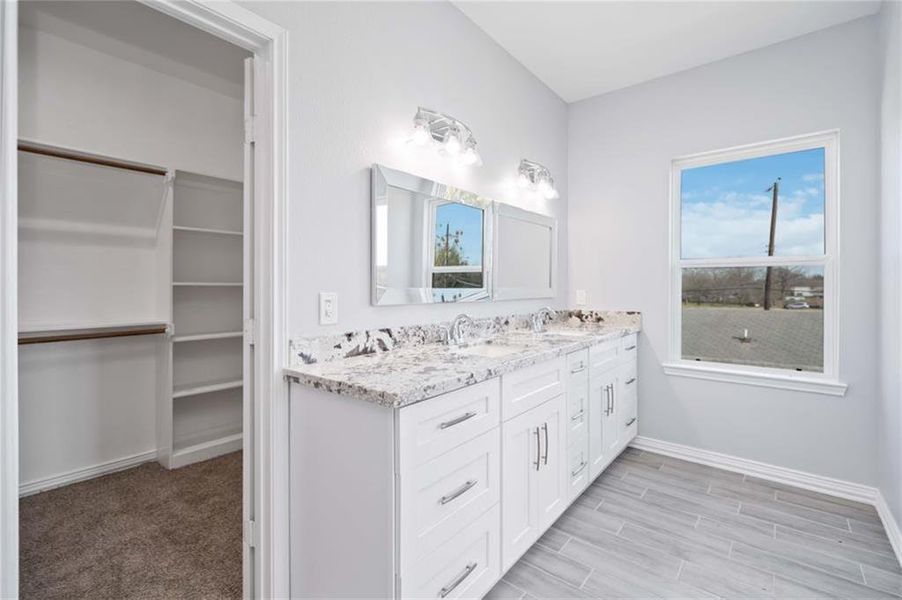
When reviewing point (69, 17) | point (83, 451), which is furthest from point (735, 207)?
point (83, 451)

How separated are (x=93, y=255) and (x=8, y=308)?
6.42 ft

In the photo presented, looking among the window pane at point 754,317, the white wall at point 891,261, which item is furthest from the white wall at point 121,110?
the white wall at point 891,261

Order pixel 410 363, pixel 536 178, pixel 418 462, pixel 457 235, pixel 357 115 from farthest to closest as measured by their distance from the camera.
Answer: pixel 536 178 < pixel 457 235 < pixel 357 115 < pixel 410 363 < pixel 418 462

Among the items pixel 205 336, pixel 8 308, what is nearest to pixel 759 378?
pixel 8 308

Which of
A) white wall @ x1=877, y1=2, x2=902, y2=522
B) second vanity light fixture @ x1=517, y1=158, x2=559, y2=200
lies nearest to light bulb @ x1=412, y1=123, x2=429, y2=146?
second vanity light fixture @ x1=517, y1=158, x2=559, y2=200

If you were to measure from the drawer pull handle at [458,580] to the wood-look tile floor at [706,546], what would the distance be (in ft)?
0.97

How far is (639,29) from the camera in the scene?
8.36 feet

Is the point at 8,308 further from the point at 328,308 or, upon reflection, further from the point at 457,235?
the point at 457,235

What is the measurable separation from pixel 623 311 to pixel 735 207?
1.01 metres

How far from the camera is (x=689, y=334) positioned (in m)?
3.11

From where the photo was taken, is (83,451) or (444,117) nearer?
(444,117)

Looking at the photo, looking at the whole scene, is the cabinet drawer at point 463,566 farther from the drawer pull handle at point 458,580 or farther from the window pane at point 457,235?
the window pane at point 457,235

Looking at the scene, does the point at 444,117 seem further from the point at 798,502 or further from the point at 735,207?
the point at 798,502

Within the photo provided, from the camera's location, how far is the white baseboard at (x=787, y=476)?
2.15 metres
